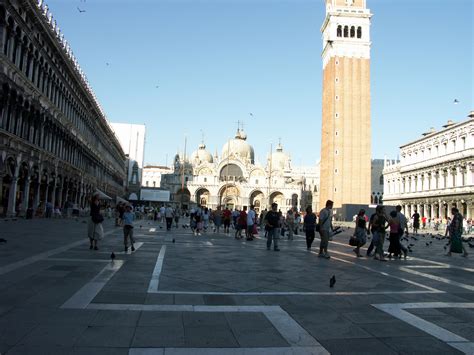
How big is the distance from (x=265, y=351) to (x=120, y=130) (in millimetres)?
85483

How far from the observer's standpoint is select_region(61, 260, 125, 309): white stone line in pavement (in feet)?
18.7

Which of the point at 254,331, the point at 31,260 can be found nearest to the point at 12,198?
the point at 31,260

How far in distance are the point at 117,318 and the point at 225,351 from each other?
5.54 ft

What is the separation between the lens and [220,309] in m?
5.73

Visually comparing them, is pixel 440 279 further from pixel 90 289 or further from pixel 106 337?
pixel 106 337

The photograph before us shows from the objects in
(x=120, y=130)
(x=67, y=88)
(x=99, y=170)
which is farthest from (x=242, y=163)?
(x=67, y=88)

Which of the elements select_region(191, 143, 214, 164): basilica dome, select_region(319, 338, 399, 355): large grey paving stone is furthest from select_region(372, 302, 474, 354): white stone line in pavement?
select_region(191, 143, 214, 164): basilica dome

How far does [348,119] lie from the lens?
63.3 metres

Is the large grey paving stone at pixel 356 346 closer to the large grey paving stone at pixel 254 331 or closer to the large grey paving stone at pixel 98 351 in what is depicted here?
the large grey paving stone at pixel 254 331

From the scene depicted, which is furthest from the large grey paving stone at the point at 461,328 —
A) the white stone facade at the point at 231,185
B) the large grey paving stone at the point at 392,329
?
the white stone facade at the point at 231,185

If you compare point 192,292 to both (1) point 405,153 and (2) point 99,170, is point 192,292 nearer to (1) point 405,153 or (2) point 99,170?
(2) point 99,170

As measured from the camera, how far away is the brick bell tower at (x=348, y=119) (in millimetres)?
63062

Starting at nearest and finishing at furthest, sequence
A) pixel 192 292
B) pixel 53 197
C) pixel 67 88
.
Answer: pixel 192 292, pixel 53 197, pixel 67 88

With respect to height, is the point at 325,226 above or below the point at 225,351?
above
